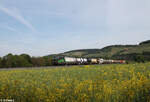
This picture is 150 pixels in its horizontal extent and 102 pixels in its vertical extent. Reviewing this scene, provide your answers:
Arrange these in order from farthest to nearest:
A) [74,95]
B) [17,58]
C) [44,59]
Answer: [44,59]
[17,58]
[74,95]

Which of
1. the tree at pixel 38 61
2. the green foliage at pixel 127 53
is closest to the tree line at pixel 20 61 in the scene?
the tree at pixel 38 61

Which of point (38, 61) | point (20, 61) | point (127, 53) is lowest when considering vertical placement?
point (38, 61)

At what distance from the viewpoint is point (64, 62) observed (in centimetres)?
3772

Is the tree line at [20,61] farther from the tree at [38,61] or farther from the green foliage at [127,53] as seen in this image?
the green foliage at [127,53]

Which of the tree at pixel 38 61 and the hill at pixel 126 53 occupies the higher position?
the hill at pixel 126 53

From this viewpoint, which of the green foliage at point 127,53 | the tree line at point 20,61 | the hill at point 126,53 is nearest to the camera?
the tree line at point 20,61

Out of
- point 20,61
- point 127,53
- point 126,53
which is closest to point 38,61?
point 20,61

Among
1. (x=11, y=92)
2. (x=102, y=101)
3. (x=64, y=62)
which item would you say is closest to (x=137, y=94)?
(x=102, y=101)

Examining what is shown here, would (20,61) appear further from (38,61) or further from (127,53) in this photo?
(127,53)

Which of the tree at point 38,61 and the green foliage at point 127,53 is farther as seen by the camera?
the green foliage at point 127,53

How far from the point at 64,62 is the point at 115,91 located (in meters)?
32.6

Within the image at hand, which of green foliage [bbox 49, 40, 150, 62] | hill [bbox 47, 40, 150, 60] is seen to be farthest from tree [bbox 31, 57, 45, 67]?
hill [bbox 47, 40, 150, 60]

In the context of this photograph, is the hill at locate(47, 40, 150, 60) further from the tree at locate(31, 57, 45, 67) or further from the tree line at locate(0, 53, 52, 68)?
the tree at locate(31, 57, 45, 67)

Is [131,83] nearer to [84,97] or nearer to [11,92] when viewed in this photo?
[84,97]
